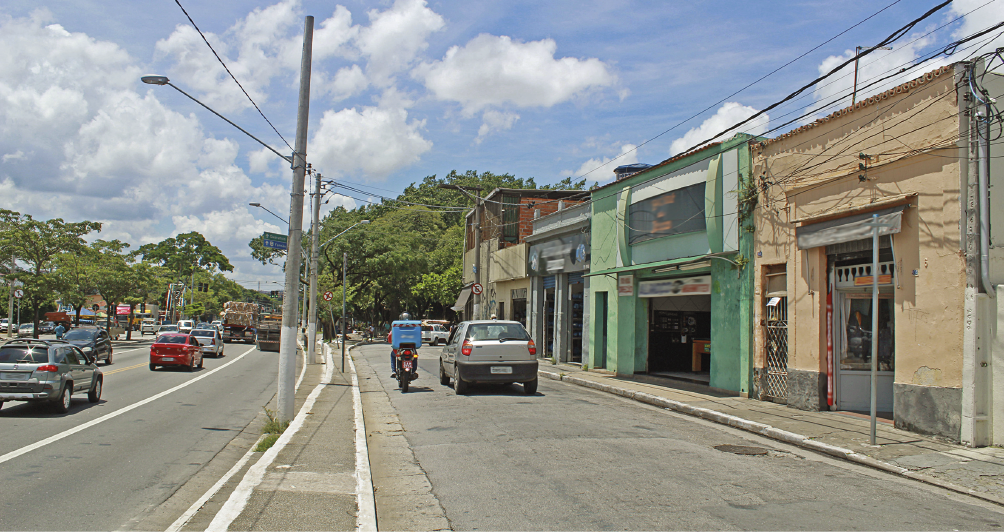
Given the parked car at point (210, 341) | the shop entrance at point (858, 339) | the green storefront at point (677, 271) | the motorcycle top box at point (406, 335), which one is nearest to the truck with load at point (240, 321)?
the parked car at point (210, 341)

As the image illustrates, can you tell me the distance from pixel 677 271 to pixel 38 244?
35.9m

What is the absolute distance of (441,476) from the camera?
7.13 m

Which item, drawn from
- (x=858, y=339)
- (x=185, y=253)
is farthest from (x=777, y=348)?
(x=185, y=253)

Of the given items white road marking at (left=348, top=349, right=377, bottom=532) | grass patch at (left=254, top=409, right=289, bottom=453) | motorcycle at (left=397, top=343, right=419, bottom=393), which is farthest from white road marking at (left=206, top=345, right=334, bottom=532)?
motorcycle at (left=397, top=343, right=419, bottom=393)

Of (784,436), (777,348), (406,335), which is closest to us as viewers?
(784,436)

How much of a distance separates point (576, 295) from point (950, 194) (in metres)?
15.3

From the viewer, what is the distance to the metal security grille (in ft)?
43.0

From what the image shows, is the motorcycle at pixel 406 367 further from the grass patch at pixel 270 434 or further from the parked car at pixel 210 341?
the parked car at pixel 210 341

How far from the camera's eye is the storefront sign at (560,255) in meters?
22.8

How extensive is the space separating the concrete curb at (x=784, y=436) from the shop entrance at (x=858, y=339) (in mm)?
2323

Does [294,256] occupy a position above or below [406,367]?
above

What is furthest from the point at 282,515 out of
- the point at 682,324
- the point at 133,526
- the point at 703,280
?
the point at 682,324

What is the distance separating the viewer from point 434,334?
142 ft

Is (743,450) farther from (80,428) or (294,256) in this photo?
(80,428)
